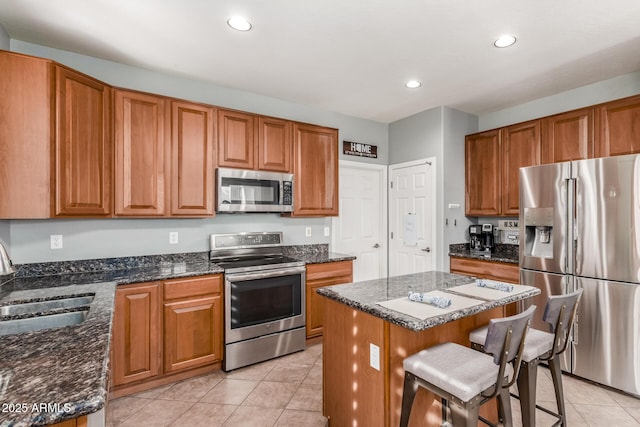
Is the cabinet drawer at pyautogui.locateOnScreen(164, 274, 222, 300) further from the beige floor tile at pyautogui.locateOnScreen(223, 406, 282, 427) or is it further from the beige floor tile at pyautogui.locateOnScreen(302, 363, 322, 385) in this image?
the beige floor tile at pyautogui.locateOnScreen(302, 363, 322, 385)

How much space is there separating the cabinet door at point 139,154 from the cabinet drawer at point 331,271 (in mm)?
1529

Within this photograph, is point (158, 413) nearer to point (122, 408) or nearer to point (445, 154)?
point (122, 408)

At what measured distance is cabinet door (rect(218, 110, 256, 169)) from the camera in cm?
308

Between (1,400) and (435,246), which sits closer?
(1,400)

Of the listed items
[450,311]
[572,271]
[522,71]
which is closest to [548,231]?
[572,271]

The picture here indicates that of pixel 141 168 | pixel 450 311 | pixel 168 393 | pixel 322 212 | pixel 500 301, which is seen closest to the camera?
pixel 450 311

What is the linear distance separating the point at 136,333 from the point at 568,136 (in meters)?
4.30

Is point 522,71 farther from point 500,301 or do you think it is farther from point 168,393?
point 168,393

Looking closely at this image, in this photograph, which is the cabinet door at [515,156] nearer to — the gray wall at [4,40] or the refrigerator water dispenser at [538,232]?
the refrigerator water dispenser at [538,232]

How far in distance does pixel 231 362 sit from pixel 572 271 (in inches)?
122

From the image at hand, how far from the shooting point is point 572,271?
110 inches

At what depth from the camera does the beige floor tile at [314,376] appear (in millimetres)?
2680

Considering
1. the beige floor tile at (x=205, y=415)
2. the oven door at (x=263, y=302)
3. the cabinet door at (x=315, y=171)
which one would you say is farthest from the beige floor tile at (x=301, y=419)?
the cabinet door at (x=315, y=171)

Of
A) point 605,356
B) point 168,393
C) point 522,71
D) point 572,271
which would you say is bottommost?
point 168,393
